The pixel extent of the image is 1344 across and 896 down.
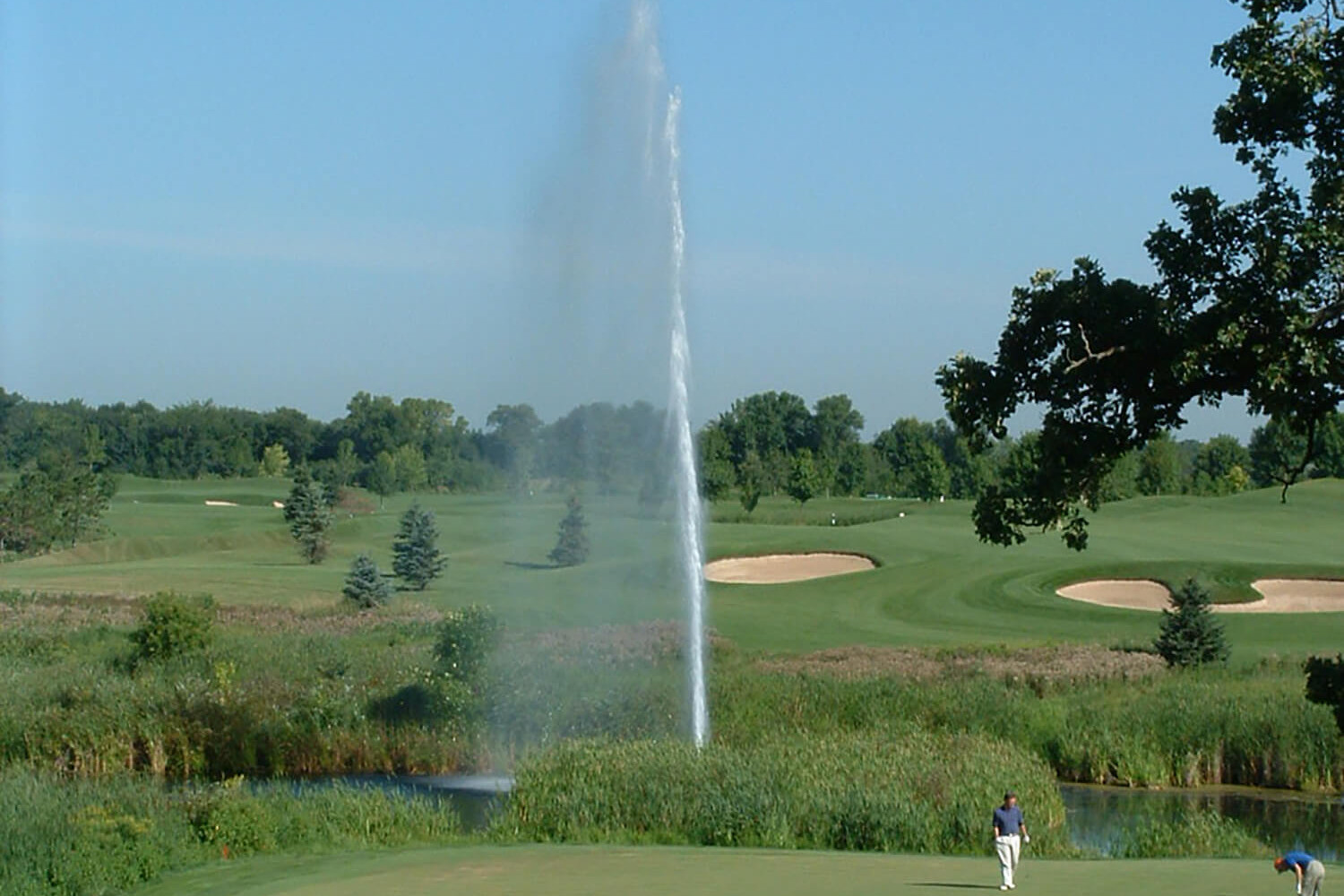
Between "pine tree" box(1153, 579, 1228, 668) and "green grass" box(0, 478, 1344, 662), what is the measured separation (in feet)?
7.24

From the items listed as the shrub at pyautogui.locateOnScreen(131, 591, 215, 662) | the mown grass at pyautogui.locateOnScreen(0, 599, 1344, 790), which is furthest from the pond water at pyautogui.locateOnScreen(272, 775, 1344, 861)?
the shrub at pyautogui.locateOnScreen(131, 591, 215, 662)

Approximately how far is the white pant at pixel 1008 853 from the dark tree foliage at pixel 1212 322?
414 centimetres

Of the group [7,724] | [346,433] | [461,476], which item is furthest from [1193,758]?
[346,433]

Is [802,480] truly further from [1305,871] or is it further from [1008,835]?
[1305,871]

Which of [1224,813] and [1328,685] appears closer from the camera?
[1328,685]

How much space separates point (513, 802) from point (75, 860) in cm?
670

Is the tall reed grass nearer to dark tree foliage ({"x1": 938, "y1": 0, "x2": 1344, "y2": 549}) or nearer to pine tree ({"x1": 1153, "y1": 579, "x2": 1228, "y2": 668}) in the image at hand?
dark tree foliage ({"x1": 938, "y1": 0, "x2": 1344, "y2": 549})

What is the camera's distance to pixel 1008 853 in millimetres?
16219

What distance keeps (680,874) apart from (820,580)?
1778 inches

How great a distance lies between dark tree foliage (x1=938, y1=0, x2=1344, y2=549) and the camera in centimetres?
1700

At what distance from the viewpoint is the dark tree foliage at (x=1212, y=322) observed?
1700 centimetres

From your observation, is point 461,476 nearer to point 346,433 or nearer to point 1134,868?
point 346,433

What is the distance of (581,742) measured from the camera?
2555cm

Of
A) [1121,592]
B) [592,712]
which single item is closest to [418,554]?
[1121,592]
